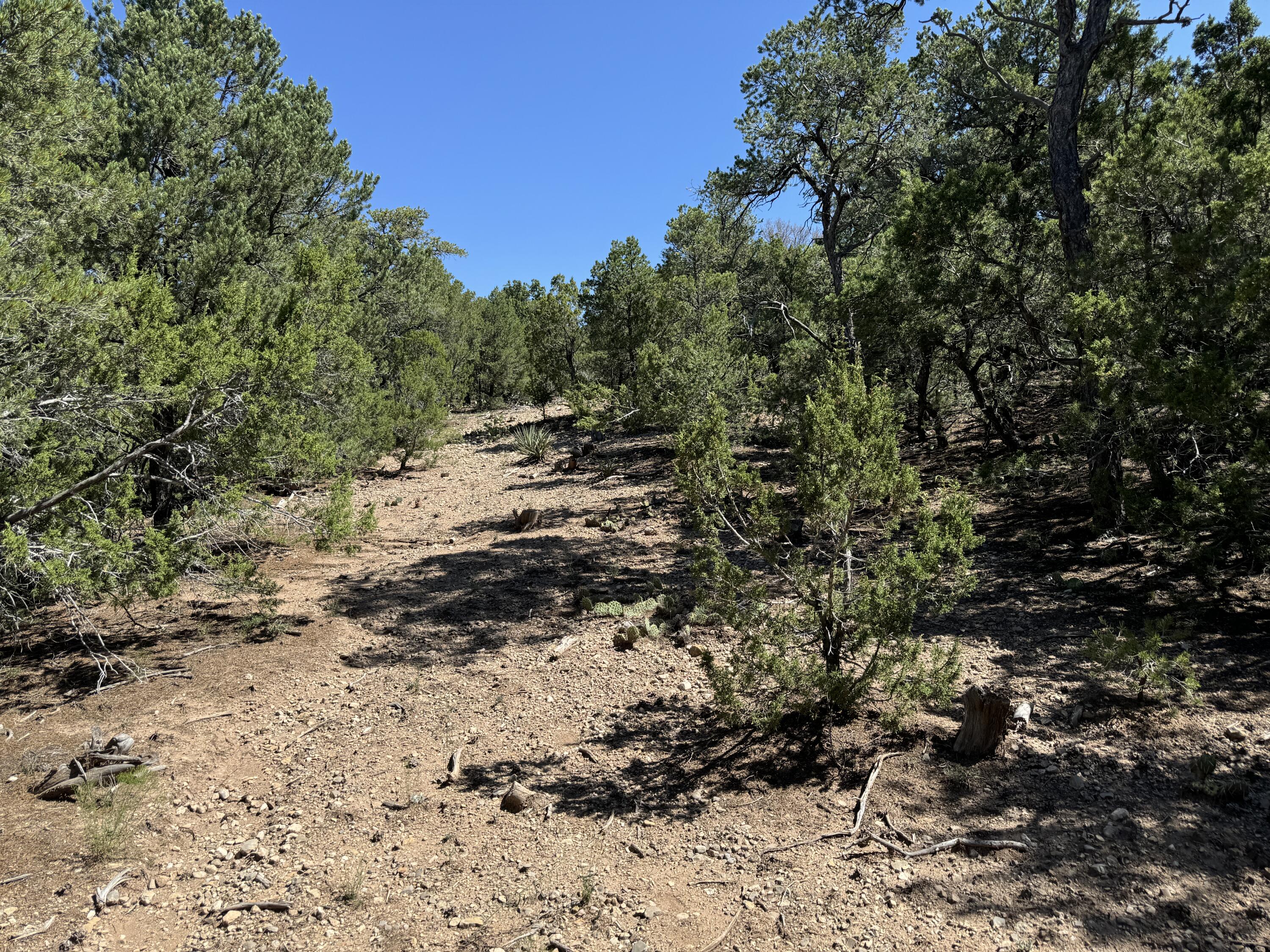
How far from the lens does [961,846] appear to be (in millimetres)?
3268

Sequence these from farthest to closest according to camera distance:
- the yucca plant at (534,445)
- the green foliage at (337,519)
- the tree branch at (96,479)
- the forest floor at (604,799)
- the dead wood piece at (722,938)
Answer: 1. the yucca plant at (534,445)
2. the green foliage at (337,519)
3. the tree branch at (96,479)
4. the forest floor at (604,799)
5. the dead wood piece at (722,938)

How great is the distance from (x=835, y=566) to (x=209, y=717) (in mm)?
4438

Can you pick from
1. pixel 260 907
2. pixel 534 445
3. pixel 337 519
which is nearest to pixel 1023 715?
pixel 260 907

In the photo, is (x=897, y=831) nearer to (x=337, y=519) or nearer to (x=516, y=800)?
(x=516, y=800)

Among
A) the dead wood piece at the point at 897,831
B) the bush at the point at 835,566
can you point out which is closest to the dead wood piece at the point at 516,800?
the bush at the point at 835,566

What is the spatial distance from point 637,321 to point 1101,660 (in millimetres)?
12274

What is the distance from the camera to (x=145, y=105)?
8234 mm

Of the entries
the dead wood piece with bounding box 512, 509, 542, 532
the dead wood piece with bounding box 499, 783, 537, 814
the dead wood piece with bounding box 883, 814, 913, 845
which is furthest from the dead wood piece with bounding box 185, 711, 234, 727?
the dead wood piece with bounding box 512, 509, 542, 532

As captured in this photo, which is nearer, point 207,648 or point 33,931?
point 33,931

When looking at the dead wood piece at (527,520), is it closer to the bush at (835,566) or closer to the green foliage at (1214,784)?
the bush at (835,566)

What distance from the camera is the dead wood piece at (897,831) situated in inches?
132

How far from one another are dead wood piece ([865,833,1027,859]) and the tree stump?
725 millimetres

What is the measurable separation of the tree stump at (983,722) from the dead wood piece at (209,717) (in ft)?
16.0

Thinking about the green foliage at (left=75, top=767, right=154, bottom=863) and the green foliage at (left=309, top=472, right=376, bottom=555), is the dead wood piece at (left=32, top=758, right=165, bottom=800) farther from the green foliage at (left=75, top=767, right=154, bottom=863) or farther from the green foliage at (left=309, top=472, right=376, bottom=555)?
the green foliage at (left=309, top=472, right=376, bottom=555)
